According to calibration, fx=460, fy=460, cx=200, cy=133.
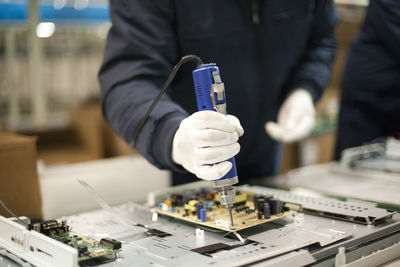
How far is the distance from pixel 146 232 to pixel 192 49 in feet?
2.25

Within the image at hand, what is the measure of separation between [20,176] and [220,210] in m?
0.69

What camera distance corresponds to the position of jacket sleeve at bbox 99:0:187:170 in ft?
4.66

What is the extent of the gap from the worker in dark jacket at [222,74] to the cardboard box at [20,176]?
0.30 m

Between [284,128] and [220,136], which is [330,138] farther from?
[220,136]

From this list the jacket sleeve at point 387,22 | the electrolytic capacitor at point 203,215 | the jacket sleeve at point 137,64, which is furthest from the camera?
the jacket sleeve at point 387,22

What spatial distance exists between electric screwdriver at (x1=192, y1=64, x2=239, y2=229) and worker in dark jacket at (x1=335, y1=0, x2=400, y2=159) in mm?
1729

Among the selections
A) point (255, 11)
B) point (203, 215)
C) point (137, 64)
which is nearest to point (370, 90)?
point (255, 11)

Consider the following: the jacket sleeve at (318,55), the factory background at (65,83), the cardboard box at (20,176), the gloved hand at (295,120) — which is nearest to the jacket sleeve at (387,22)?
the factory background at (65,83)

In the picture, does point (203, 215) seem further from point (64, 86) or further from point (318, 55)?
point (64, 86)

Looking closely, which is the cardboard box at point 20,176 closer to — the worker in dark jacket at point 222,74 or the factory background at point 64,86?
the worker in dark jacket at point 222,74

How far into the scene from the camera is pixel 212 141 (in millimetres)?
1117

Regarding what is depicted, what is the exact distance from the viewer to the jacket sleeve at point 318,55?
1.99 metres

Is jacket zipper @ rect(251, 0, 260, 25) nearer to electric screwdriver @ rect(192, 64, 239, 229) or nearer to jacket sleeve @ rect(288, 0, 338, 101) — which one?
jacket sleeve @ rect(288, 0, 338, 101)

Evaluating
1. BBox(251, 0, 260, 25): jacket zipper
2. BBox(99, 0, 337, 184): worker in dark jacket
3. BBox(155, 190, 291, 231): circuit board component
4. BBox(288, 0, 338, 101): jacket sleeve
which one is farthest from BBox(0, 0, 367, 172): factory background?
BBox(155, 190, 291, 231): circuit board component
